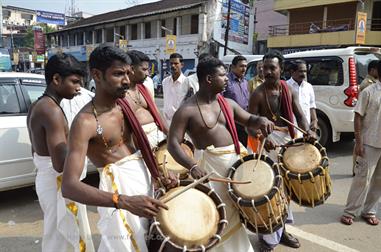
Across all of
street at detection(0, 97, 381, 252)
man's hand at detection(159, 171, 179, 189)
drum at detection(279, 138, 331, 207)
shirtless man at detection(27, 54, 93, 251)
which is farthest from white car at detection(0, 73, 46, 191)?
drum at detection(279, 138, 331, 207)

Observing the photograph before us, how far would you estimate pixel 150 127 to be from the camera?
148 inches

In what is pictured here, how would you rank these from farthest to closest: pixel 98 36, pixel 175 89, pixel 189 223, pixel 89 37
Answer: pixel 89 37 → pixel 98 36 → pixel 175 89 → pixel 189 223

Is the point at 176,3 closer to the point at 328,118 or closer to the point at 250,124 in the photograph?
the point at 328,118

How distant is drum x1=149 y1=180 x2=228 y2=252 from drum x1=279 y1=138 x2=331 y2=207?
0.97 m

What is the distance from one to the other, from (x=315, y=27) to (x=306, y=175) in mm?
21326

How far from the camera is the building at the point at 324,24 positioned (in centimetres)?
2010

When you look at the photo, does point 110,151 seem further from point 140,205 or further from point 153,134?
point 153,134

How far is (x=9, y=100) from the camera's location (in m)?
4.57

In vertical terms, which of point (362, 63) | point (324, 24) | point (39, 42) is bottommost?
point (362, 63)

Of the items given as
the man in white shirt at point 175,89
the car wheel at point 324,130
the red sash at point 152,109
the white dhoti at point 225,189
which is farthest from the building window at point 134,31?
the white dhoti at point 225,189

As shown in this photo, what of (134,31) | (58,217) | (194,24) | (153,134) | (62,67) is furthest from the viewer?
(134,31)

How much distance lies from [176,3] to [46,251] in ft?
95.1

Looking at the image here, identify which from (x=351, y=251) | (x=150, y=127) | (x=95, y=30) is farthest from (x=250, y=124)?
(x=95, y=30)

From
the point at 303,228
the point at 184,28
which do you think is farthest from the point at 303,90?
the point at 184,28
